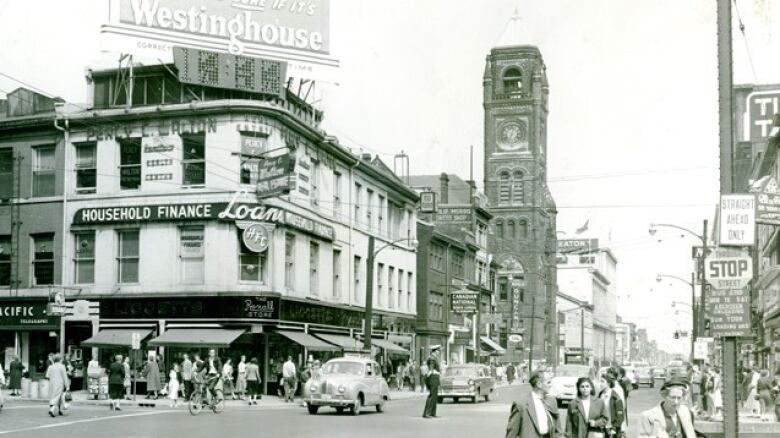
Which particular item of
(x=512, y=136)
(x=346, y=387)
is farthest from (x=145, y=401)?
(x=512, y=136)

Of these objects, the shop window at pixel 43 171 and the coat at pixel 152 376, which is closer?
the coat at pixel 152 376

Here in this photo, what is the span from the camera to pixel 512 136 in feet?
374

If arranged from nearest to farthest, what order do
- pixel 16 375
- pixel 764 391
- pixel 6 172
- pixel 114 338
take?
pixel 764 391 < pixel 16 375 < pixel 114 338 < pixel 6 172

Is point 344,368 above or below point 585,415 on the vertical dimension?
below

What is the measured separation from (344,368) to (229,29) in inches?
685

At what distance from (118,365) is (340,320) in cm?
1734

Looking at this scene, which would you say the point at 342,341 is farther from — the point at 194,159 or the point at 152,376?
the point at 152,376

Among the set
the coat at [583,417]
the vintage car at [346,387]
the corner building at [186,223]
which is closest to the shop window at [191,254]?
the corner building at [186,223]

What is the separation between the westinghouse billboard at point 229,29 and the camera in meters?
39.4

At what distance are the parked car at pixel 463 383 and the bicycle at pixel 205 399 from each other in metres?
12.0

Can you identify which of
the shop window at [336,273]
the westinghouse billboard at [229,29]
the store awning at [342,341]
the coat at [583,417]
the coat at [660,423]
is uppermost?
the westinghouse billboard at [229,29]

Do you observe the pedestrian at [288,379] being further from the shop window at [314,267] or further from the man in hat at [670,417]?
the man in hat at [670,417]

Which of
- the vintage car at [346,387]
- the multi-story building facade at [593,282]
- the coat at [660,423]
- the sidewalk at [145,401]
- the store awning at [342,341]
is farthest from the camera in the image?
the multi-story building facade at [593,282]

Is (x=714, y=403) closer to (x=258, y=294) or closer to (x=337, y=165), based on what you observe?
(x=258, y=294)
